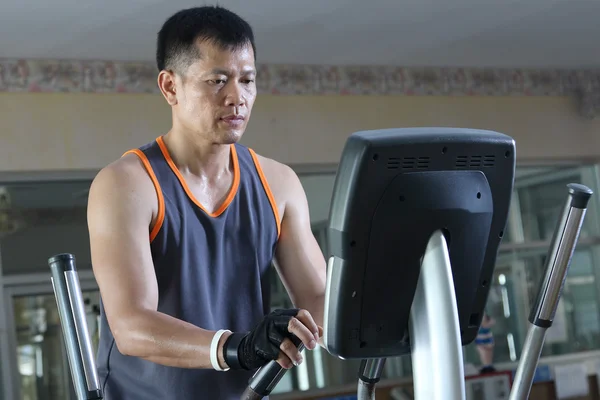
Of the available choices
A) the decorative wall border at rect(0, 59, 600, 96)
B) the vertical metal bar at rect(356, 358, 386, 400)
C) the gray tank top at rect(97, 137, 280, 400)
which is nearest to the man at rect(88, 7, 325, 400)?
the gray tank top at rect(97, 137, 280, 400)

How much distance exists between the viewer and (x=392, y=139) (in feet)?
3.00

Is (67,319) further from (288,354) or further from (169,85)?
(169,85)

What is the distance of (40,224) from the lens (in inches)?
181

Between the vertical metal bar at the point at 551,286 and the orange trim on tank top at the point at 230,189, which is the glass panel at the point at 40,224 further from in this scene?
the vertical metal bar at the point at 551,286

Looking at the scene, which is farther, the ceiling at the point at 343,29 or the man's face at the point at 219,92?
the ceiling at the point at 343,29

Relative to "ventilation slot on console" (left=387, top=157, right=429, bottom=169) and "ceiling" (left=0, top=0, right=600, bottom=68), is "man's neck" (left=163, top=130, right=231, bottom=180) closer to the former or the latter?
"ventilation slot on console" (left=387, top=157, right=429, bottom=169)

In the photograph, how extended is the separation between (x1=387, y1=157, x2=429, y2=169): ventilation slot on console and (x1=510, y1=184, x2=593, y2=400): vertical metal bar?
0.51 metres

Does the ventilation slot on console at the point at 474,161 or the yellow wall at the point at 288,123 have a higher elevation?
the yellow wall at the point at 288,123

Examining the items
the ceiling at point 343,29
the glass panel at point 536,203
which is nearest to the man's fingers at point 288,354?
the ceiling at point 343,29

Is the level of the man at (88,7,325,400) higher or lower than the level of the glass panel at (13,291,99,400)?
higher

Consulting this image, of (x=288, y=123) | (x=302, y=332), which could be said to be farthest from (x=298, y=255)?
(x=288, y=123)

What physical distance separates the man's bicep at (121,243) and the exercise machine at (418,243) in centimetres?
46

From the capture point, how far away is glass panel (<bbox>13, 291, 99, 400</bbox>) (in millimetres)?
4535

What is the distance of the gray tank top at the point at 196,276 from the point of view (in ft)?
4.82
